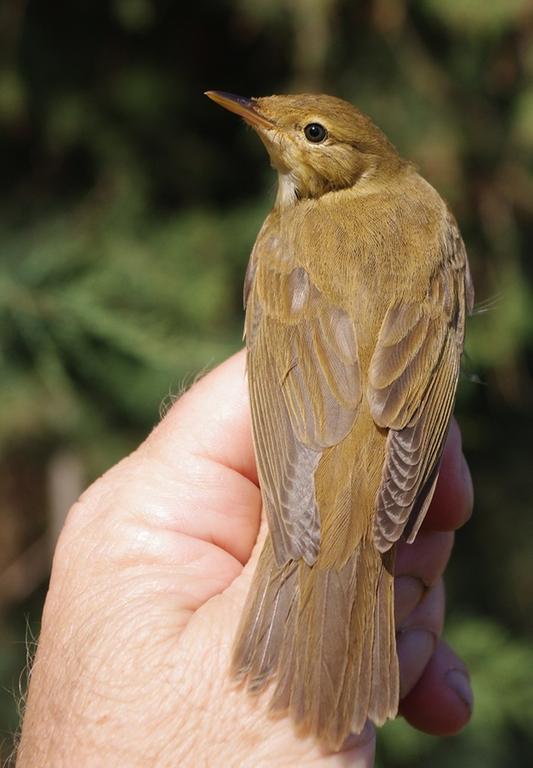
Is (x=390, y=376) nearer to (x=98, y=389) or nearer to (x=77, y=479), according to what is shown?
(x=98, y=389)

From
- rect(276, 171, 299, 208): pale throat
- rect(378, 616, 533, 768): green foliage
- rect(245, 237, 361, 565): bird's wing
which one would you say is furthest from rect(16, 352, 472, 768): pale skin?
rect(378, 616, 533, 768): green foliage

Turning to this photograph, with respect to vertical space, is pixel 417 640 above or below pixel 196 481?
below

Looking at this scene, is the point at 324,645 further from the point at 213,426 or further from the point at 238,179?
the point at 238,179

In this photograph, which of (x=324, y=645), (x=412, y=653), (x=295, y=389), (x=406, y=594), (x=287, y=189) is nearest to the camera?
(x=324, y=645)

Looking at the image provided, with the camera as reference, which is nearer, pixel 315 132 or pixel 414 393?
pixel 414 393

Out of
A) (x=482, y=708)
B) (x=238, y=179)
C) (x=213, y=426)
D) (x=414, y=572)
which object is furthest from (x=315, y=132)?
(x=482, y=708)

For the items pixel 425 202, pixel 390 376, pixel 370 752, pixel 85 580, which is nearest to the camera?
pixel 370 752

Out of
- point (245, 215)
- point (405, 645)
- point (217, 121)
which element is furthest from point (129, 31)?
point (405, 645)
